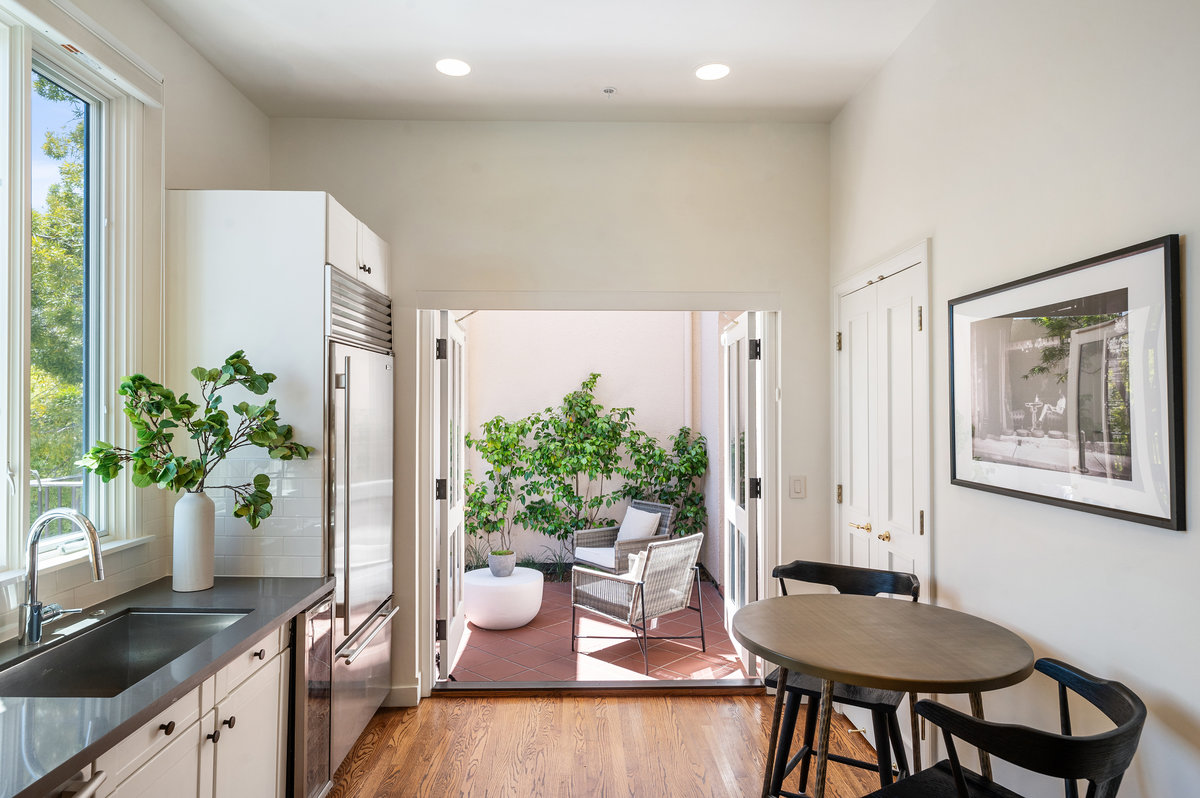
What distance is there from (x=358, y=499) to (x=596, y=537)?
118 inches

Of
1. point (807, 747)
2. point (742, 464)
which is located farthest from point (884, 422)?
point (807, 747)

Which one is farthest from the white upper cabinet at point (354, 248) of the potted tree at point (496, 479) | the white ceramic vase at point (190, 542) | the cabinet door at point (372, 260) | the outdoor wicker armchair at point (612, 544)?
the potted tree at point (496, 479)

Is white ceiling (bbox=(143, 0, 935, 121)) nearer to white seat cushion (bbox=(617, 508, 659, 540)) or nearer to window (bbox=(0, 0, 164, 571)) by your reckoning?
window (bbox=(0, 0, 164, 571))

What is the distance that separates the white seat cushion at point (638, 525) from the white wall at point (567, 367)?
35.0 inches

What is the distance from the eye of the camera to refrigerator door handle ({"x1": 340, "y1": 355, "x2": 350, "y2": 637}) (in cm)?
261

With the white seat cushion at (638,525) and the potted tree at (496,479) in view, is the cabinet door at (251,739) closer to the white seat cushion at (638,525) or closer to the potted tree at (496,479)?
the white seat cushion at (638,525)

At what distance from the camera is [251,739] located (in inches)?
77.3

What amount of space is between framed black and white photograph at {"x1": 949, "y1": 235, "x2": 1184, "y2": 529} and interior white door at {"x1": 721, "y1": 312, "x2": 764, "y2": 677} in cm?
144

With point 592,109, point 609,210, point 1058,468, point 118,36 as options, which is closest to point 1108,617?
point 1058,468

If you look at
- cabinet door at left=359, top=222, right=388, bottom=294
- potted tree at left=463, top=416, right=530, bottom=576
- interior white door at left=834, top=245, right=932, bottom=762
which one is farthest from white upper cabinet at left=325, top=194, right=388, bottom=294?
potted tree at left=463, top=416, right=530, bottom=576

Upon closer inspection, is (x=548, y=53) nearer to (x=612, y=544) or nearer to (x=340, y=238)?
(x=340, y=238)

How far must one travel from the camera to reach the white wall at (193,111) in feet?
7.65

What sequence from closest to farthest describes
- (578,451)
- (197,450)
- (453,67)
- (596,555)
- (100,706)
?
1. (100,706)
2. (197,450)
3. (453,67)
4. (596,555)
5. (578,451)

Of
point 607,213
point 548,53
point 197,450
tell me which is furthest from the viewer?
point 607,213
